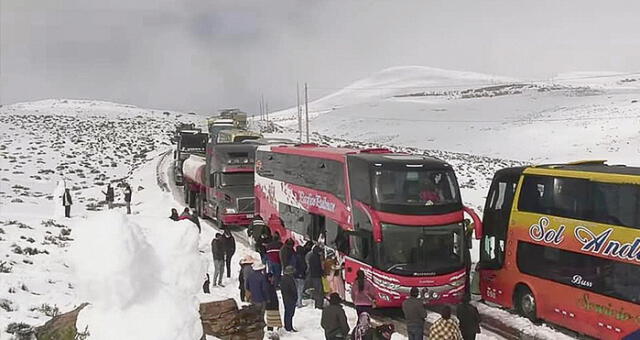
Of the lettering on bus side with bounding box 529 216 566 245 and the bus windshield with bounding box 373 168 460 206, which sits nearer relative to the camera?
the lettering on bus side with bounding box 529 216 566 245

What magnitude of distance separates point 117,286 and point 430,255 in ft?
34.7

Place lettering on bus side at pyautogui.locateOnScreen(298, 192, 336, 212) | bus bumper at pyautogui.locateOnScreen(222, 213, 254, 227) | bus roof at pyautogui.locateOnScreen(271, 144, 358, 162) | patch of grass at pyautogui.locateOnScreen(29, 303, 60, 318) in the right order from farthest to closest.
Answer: bus bumper at pyautogui.locateOnScreen(222, 213, 254, 227), bus roof at pyautogui.locateOnScreen(271, 144, 358, 162), lettering on bus side at pyautogui.locateOnScreen(298, 192, 336, 212), patch of grass at pyautogui.locateOnScreen(29, 303, 60, 318)

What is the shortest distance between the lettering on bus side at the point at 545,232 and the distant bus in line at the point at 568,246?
0.07 feet

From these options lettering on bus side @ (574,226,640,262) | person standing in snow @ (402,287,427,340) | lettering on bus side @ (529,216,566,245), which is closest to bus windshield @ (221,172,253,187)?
lettering on bus side @ (529,216,566,245)

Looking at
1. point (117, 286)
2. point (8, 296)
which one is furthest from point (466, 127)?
point (117, 286)

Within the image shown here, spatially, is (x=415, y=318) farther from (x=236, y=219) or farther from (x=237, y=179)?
(x=237, y=179)

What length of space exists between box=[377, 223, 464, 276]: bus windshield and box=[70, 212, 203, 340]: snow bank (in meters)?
9.29

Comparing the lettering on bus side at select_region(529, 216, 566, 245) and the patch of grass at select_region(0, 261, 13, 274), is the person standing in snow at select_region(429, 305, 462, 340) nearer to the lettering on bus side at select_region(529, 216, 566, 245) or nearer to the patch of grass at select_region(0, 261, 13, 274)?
the lettering on bus side at select_region(529, 216, 566, 245)

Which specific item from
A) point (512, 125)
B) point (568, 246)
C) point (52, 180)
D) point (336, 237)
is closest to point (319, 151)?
point (336, 237)

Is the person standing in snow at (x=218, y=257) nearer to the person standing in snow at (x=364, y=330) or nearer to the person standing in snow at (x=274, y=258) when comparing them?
the person standing in snow at (x=274, y=258)

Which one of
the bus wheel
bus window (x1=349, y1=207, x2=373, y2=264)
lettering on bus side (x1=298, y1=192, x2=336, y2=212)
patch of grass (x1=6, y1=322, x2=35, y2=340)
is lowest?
the bus wheel

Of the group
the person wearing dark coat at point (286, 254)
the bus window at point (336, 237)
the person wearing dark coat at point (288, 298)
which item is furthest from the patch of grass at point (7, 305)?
the bus window at point (336, 237)

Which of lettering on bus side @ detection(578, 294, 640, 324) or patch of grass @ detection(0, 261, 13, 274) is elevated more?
patch of grass @ detection(0, 261, 13, 274)

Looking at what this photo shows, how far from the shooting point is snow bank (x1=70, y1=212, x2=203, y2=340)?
231 inches
